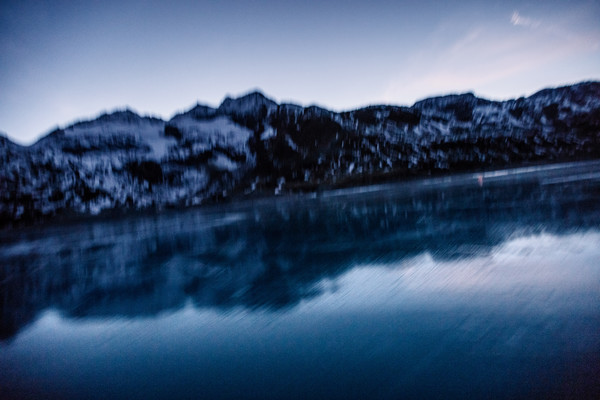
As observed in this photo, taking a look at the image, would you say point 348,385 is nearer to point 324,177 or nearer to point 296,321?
point 296,321

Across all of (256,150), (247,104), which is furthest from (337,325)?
(247,104)

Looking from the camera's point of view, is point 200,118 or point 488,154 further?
point 200,118

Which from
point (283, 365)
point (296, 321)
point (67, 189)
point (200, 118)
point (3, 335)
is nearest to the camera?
point (283, 365)

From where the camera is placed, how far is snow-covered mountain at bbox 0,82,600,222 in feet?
329

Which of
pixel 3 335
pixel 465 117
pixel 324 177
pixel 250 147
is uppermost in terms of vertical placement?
pixel 465 117

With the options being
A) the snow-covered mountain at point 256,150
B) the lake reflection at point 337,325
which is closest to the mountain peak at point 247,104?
the snow-covered mountain at point 256,150

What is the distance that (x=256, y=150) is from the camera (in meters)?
135

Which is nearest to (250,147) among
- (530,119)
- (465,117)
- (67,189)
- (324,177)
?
(324,177)

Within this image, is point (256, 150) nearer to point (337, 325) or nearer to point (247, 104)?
point (247, 104)

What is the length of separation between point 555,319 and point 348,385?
3269 mm

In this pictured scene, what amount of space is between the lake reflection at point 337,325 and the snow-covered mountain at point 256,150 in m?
82.3

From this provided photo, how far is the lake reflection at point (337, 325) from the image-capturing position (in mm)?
4059

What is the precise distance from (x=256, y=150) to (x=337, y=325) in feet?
433

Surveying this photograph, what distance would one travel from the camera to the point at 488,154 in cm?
13612
